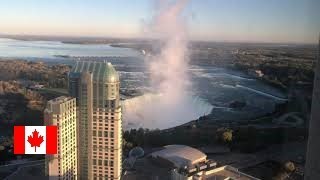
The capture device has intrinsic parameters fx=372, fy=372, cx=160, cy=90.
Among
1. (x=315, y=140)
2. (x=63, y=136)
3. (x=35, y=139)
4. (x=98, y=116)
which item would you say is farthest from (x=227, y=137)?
(x=315, y=140)

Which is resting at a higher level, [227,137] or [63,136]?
[63,136]

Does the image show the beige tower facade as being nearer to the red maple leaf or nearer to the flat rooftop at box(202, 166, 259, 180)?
the red maple leaf

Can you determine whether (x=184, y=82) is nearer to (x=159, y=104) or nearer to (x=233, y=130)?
(x=159, y=104)

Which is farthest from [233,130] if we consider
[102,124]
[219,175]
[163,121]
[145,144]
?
[102,124]

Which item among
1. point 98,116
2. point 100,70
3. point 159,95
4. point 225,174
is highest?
point 100,70

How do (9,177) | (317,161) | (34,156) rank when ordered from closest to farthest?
(317,161), (9,177), (34,156)

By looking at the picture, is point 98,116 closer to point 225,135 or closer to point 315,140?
point 225,135
